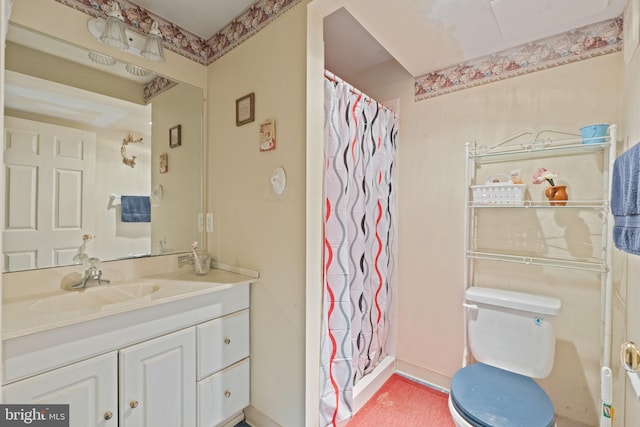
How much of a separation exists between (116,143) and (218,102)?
2.14 ft

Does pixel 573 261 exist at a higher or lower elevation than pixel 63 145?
lower

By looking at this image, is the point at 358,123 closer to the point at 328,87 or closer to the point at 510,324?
the point at 328,87

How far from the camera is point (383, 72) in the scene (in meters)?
2.23

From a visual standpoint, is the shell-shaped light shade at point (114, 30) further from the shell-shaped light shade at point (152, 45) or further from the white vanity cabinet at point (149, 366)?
the white vanity cabinet at point (149, 366)

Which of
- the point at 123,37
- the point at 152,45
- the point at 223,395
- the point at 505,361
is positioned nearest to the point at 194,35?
the point at 152,45

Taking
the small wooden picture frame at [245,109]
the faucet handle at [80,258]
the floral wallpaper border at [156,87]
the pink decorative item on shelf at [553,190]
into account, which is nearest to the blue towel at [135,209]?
the faucet handle at [80,258]

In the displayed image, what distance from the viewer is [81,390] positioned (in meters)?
1.10

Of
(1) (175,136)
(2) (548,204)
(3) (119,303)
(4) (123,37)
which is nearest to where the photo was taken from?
(3) (119,303)

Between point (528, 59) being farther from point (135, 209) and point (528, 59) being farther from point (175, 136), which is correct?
point (135, 209)

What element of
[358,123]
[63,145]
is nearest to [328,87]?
[358,123]

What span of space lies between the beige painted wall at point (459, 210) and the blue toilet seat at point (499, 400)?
0.41m

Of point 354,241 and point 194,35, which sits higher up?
point 194,35

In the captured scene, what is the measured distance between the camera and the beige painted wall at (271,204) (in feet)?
4.79

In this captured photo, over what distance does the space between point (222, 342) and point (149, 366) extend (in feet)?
1.16
